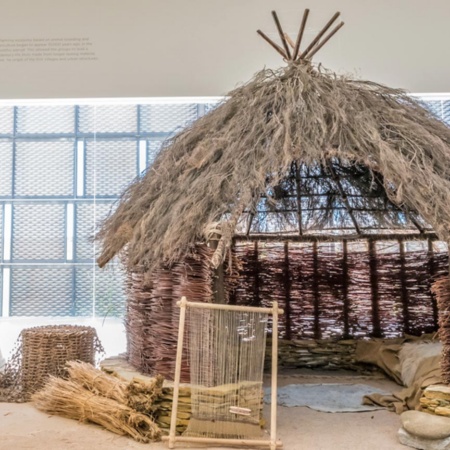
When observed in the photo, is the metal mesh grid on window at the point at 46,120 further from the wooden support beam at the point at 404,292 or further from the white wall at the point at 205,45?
the wooden support beam at the point at 404,292

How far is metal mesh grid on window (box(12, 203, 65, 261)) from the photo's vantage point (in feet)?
16.4

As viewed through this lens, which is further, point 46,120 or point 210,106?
Result: point 46,120

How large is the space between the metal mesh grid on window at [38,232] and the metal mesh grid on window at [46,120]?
0.72 m

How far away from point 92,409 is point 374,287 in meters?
3.00

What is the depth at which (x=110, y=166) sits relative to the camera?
Answer: 4941mm

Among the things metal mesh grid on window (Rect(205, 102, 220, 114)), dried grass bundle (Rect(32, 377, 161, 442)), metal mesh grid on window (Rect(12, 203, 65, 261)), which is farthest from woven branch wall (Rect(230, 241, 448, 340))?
dried grass bundle (Rect(32, 377, 161, 442))

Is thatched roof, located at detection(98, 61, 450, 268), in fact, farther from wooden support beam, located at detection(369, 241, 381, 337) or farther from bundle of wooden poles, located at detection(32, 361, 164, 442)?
wooden support beam, located at detection(369, 241, 381, 337)

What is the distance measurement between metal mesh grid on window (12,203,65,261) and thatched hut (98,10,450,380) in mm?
1169

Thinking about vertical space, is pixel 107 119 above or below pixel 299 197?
above

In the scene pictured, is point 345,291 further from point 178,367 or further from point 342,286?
point 178,367

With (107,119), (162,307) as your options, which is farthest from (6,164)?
(162,307)

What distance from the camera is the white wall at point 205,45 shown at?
14.4 ft

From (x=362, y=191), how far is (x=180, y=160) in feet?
6.86

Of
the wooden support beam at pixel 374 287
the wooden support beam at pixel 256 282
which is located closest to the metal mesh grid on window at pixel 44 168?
the wooden support beam at pixel 256 282
